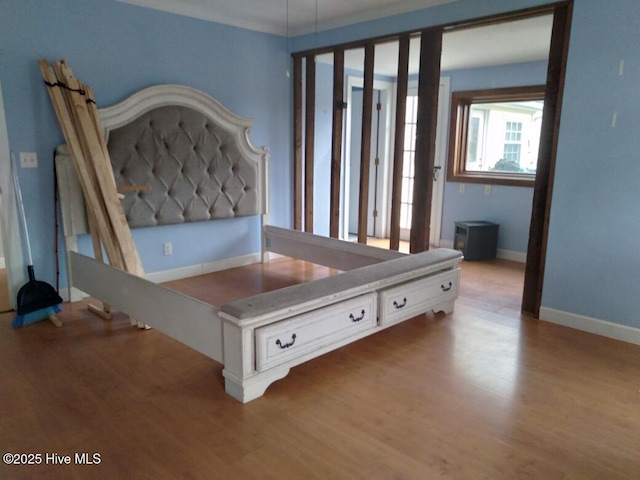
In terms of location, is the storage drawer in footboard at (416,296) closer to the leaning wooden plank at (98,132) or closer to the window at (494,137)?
the leaning wooden plank at (98,132)

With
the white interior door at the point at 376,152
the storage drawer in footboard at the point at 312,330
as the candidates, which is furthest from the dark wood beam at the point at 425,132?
the white interior door at the point at 376,152

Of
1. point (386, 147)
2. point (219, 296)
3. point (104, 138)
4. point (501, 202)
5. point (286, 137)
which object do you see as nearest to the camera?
point (104, 138)

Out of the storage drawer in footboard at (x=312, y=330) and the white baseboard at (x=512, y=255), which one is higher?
the storage drawer in footboard at (x=312, y=330)

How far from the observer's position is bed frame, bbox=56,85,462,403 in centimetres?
229

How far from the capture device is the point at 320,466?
6.06 feet

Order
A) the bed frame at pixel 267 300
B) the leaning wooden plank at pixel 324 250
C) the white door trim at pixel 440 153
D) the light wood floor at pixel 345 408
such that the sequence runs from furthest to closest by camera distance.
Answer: the white door trim at pixel 440 153
the leaning wooden plank at pixel 324 250
the bed frame at pixel 267 300
the light wood floor at pixel 345 408

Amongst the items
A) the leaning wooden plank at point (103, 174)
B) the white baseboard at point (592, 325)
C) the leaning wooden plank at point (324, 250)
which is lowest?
the white baseboard at point (592, 325)

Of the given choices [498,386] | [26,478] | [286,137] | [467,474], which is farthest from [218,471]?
[286,137]

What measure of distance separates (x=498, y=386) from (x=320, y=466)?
116 centimetres

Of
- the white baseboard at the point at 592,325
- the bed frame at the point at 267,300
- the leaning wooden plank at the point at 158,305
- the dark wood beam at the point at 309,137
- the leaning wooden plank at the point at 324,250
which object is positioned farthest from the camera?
the dark wood beam at the point at 309,137

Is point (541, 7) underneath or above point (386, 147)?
above

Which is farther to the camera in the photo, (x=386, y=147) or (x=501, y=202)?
(x=386, y=147)

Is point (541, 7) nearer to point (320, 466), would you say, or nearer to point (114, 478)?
point (320, 466)

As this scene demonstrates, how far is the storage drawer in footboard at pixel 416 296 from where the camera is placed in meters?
2.93
